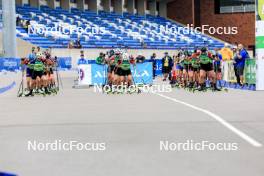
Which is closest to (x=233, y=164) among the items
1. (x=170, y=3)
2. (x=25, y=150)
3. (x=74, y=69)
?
(x=25, y=150)

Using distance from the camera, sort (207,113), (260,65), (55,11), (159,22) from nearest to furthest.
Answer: (207,113) → (260,65) → (55,11) → (159,22)

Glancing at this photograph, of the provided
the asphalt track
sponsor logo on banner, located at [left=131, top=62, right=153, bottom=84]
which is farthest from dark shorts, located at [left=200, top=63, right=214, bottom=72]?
sponsor logo on banner, located at [left=131, top=62, right=153, bottom=84]

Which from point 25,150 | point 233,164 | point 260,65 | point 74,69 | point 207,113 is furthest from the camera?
point 74,69

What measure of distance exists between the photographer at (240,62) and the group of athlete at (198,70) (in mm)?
818

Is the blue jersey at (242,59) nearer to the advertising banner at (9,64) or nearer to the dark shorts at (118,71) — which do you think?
the dark shorts at (118,71)

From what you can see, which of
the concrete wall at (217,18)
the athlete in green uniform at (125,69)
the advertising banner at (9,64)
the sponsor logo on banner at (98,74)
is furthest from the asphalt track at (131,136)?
the concrete wall at (217,18)

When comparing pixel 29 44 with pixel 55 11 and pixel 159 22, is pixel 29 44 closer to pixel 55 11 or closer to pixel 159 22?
pixel 55 11

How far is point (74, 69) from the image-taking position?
39.0 metres

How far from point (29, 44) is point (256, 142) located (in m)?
32.7

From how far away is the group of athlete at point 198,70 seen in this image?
22.0m

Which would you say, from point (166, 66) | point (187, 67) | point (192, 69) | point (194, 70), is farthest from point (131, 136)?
point (166, 66)

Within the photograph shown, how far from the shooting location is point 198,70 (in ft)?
75.4

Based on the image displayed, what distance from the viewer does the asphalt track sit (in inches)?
266

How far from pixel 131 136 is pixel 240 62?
53.3 feet
